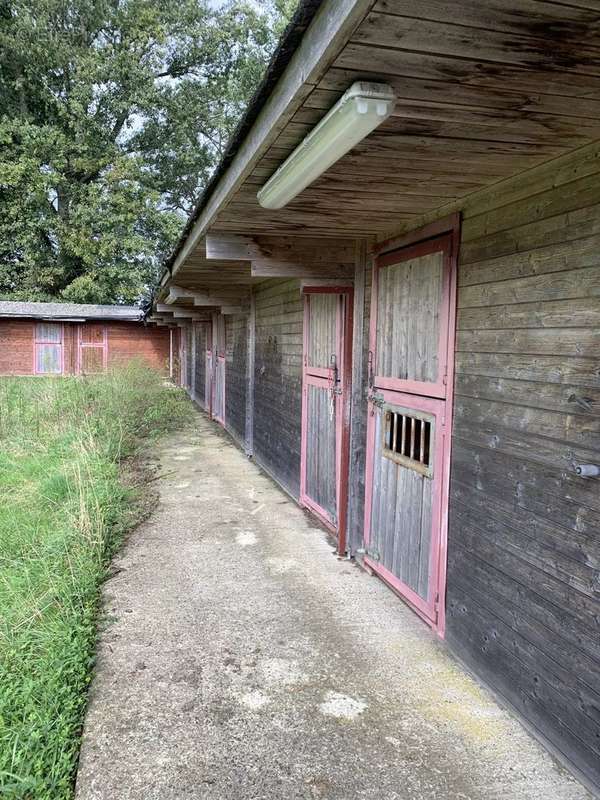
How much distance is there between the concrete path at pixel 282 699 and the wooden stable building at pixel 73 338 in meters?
17.5

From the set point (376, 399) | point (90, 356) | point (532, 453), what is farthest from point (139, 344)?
point (532, 453)

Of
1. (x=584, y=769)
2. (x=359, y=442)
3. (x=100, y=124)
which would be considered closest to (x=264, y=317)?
(x=359, y=442)

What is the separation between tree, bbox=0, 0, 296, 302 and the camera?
23719mm

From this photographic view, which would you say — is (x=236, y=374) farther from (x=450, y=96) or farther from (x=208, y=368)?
(x=450, y=96)

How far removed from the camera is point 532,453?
236cm

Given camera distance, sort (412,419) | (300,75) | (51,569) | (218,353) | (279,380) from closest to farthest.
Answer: (300,75)
(412,419)
(51,569)
(279,380)
(218,353)

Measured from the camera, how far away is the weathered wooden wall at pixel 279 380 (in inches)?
236

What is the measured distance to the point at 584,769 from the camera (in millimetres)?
2076

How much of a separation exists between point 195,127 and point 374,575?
2845cm

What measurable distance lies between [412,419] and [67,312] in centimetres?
1957

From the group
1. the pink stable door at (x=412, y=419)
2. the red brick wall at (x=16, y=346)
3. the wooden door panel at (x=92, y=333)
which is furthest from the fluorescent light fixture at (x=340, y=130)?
the red brick wall at (x=16, y=346)

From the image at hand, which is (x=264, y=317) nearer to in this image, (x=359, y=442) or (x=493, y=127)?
(x=359, y=442)

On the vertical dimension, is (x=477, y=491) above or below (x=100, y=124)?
below

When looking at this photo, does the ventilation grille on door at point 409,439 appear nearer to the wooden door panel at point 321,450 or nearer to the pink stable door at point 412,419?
the pink stable door at point 412,419
